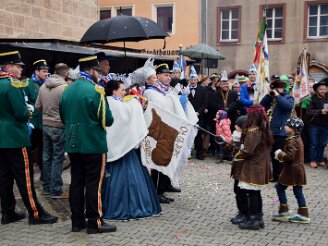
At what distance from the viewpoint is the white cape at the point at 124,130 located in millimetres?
6062

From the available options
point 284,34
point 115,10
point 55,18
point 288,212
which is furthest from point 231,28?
point 288,212

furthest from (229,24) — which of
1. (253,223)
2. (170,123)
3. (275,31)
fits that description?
(253,223)

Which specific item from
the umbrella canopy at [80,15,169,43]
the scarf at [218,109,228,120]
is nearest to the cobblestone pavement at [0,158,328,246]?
the umbrella canopy at [80,15,169,43]

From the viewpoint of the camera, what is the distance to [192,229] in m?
5.72

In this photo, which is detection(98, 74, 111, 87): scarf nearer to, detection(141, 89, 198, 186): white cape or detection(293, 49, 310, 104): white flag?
detection(141, 89, 198, 186): white cape

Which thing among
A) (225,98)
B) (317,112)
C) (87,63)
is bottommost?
(317,112)

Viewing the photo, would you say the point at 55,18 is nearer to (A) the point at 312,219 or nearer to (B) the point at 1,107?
(B) the point at 1,107

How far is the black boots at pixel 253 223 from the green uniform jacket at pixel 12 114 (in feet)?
9.03

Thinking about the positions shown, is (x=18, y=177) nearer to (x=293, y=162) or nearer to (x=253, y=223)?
(x=253, y=223)

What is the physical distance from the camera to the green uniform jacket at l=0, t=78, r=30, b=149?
A: 18.1ft

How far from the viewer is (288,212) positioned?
6.09m

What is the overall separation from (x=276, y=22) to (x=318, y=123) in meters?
15.8

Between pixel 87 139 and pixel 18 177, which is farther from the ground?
pixel 87 139

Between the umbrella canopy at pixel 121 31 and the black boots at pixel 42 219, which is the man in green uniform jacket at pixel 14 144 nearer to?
the black boots at pixel 42 219
